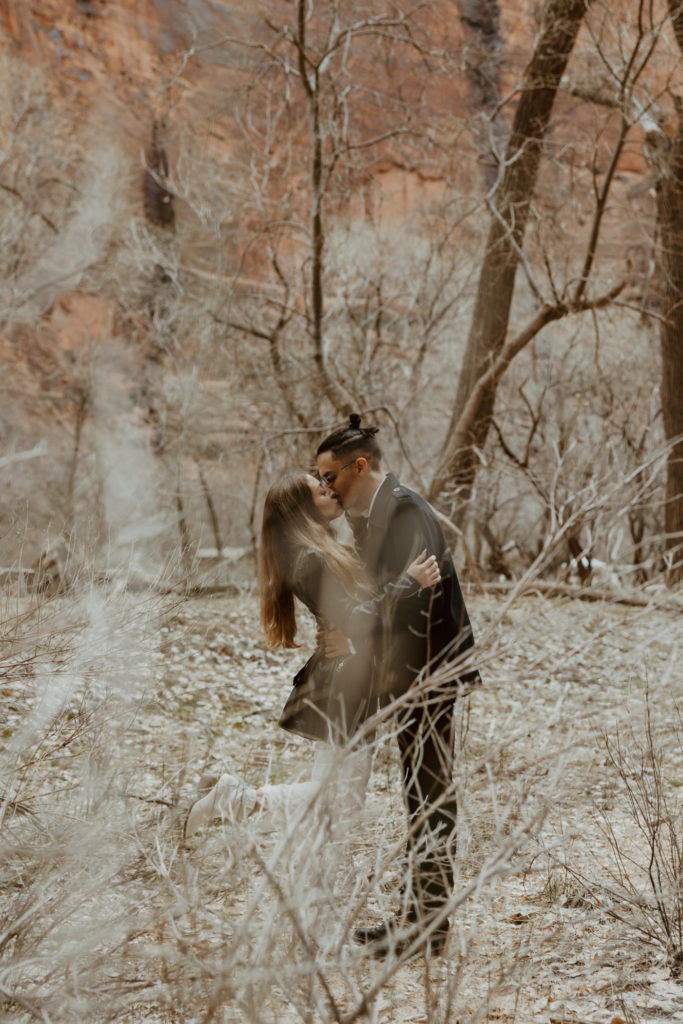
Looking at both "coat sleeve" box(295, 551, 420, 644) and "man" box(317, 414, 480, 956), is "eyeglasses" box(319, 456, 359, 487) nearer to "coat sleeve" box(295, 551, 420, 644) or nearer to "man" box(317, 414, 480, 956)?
"man" box(317, 414, 480, 956)

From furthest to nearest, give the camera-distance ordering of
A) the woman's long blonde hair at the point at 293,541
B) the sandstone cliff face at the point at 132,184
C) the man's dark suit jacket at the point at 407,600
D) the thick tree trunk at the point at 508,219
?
the sandstone cliff face at the point at 132,184 < the thick tree trunk at the point at 508,219 < the woman's long blonde hair at the point at 293,541 < the man's dark suit jacket at the point at 407,600

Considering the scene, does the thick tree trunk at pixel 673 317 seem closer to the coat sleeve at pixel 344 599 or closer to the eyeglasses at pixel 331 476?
the eyeglasses at pixel 331 476

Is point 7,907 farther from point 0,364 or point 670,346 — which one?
point 0,364

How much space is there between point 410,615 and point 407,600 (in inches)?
2.2

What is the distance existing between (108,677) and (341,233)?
13756mm

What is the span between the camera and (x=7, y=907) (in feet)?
7.90

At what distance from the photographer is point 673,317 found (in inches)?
420

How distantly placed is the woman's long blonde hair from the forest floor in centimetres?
47

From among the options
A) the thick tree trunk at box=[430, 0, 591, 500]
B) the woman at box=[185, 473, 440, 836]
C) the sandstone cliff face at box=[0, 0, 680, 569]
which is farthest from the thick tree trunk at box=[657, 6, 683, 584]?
the woman at box=[185, 473, 440, 836]

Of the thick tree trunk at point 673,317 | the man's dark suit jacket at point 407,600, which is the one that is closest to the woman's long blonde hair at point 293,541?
the man's dark suit jacket at point 407,600

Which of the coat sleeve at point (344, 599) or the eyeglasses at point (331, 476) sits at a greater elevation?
the eyeglasses at point (331, 476)

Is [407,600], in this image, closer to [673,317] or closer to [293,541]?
[293,541]

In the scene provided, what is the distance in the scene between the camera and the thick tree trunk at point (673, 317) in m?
10.3

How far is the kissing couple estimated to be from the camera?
105 inches
